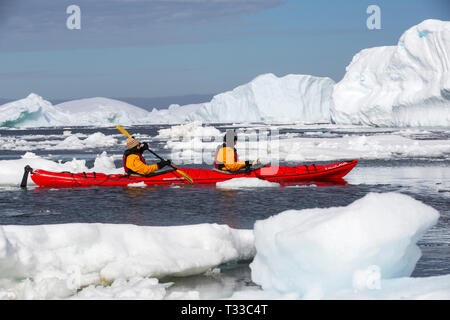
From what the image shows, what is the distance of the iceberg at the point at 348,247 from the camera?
4211mm

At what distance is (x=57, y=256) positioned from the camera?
5.10 meters

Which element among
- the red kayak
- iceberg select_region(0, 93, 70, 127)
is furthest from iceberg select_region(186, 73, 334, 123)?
the red kayak

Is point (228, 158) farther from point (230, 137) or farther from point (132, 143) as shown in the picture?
point (132, 143)

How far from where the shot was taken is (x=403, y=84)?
38.5 meters

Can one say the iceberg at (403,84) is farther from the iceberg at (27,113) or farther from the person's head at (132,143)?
the iceberg at (27,113)

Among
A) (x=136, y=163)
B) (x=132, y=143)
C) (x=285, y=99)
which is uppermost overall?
(x=285, y=99)

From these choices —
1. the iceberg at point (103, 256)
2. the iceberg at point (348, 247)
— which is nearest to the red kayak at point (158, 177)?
the iceberg at point (103, 256)

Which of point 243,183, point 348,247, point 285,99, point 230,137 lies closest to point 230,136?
point 230,137

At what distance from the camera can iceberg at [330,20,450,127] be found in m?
34.5

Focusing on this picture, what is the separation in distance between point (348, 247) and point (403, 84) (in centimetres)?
3615

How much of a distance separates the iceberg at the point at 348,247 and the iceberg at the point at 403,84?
3046 centimetres

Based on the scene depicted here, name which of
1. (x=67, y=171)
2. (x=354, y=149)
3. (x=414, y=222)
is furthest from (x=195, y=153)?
(x=414, y=222)

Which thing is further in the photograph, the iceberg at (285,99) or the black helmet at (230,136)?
the iceberg at (285,99)
